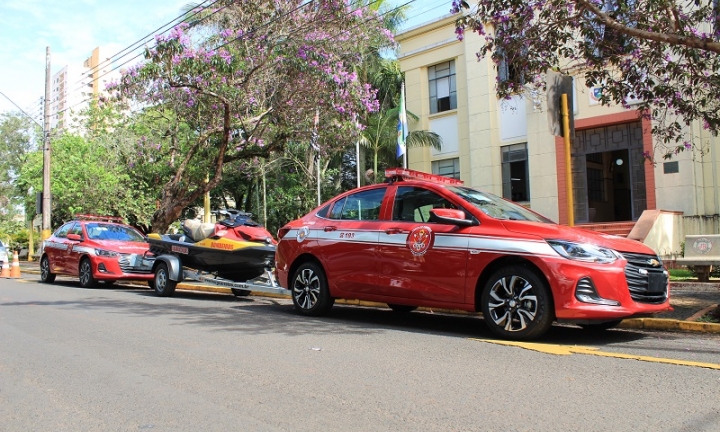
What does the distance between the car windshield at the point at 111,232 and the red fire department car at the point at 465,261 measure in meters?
7.83

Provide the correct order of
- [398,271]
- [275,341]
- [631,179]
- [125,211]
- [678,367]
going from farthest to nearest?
[125,211] < [631,179] < [398,271] < [275,341] < [678,367]

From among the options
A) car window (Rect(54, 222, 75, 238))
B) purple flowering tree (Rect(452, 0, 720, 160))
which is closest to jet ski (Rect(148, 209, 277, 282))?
car window (Rect(54, 222, 75, 238))

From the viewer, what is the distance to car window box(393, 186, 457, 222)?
732 centimetres

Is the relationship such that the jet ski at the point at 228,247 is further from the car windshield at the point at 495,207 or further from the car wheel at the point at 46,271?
the car wheel at the point at 46,271

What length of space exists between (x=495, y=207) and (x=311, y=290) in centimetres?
278

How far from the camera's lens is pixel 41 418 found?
4.17 metres

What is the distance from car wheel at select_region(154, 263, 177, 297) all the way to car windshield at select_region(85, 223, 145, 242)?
3.31 meters

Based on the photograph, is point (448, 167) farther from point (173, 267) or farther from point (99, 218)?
point (173, 267)

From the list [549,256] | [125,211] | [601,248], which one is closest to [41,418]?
[549,256]

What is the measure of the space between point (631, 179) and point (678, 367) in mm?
14334

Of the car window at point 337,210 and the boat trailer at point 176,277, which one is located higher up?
the car window at point 337,210

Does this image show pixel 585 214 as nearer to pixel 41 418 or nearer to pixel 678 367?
pixel 678 367

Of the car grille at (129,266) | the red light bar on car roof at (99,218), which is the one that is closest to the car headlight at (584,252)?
the car grille at (129,266)

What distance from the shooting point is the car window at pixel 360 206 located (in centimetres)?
790
